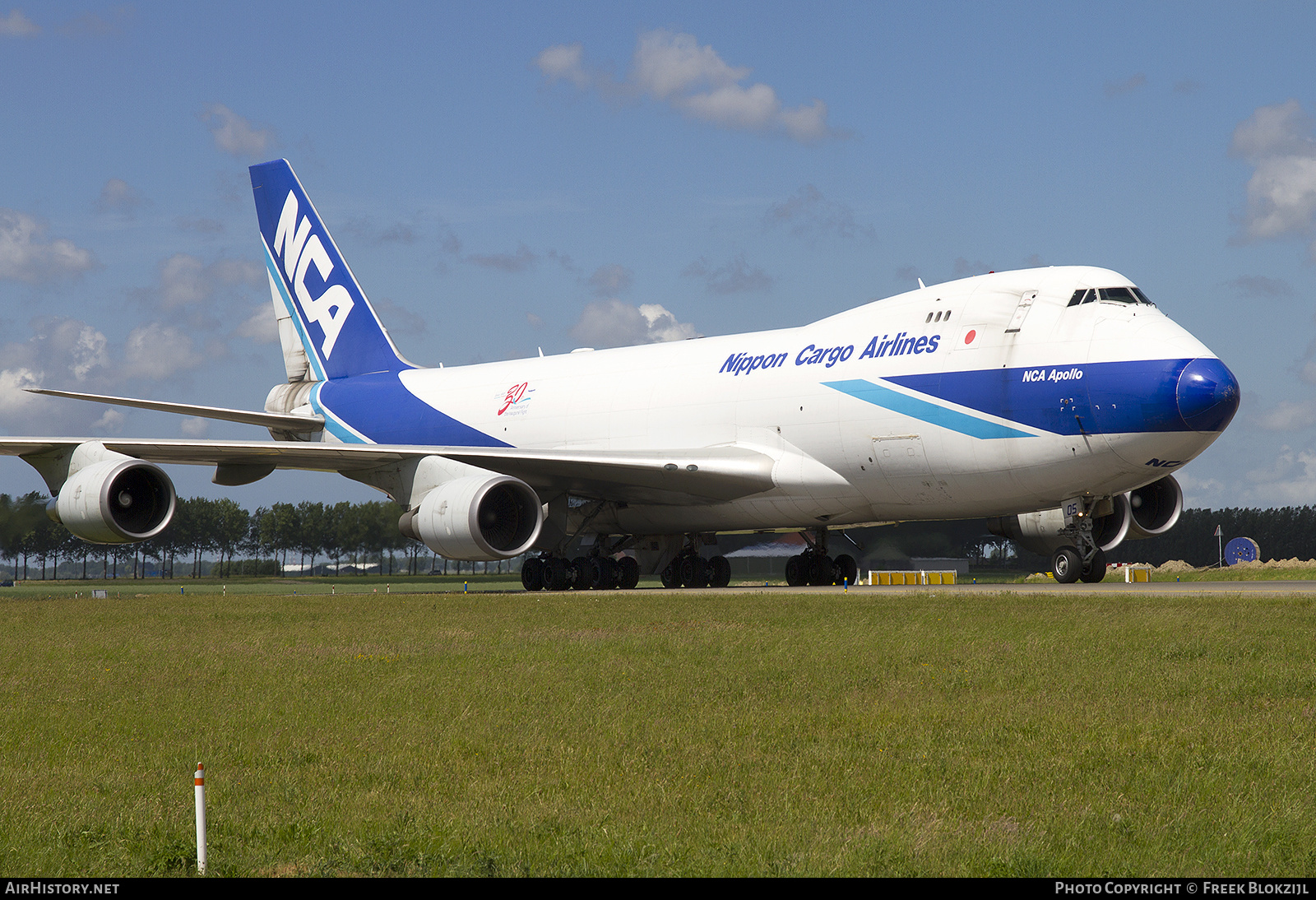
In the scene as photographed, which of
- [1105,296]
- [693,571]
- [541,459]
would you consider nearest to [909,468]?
[1105,296]

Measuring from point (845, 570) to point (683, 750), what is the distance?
763 inches

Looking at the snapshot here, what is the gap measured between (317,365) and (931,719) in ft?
87.5

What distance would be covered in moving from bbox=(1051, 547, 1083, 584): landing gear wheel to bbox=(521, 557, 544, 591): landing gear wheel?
994 centimetres

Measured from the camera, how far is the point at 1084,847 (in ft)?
16.8

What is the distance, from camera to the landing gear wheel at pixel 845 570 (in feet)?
85.4

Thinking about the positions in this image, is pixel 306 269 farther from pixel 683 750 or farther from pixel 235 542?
pixel 235 542

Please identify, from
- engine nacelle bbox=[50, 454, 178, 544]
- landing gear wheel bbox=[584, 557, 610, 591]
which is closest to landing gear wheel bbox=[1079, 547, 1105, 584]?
landing gear wheel bbox=[584, 557, 610, 591]

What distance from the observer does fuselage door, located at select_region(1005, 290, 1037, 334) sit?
63.7ft

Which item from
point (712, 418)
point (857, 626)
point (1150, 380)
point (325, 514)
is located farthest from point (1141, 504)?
point (325, 514)

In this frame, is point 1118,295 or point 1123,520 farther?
point 1123,520

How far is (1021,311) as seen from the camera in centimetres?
1958

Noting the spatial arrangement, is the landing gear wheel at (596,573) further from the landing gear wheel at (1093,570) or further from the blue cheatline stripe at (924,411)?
the landing gear wheel at (1093,570)

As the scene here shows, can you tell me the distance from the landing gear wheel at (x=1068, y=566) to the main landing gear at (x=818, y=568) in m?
5.95

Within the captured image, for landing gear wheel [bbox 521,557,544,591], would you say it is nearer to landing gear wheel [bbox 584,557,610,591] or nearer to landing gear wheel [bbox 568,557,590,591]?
landing gear wheel [bbox 568,557,590,591]
